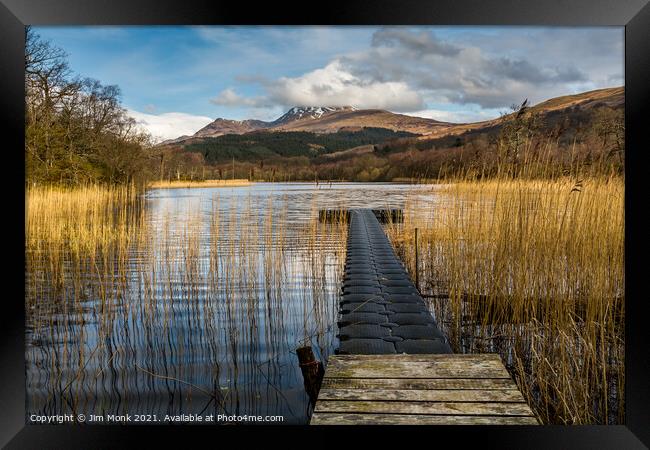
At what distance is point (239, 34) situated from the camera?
4.21 metres

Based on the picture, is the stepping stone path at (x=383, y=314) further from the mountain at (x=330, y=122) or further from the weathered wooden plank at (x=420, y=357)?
the mountain at (x=330, y=122)

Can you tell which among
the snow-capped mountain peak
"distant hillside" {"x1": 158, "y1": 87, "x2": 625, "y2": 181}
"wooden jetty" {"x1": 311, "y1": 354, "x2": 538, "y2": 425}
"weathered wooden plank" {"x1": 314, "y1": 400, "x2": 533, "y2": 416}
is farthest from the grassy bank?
the snow-capped mountain peak

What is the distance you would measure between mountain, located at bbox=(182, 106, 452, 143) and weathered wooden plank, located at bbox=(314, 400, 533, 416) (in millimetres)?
7914

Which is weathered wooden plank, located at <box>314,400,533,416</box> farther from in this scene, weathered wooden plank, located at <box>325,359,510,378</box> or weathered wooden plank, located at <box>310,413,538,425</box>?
weathered wooden plank, located at <box>325,359,510,378</box>

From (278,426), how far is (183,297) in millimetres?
2543

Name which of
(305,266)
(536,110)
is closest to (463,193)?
(536,110)

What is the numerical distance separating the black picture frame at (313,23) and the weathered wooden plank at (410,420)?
0.95 feet

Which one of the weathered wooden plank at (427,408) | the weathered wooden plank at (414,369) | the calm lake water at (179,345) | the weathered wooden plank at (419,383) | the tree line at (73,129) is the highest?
the tree line at (73,129)

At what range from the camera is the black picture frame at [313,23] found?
147 cm

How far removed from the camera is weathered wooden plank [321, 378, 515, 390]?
5.06ft

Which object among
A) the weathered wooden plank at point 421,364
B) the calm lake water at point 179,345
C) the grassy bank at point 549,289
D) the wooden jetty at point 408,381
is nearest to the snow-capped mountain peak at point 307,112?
the calm lake water at point 179,345

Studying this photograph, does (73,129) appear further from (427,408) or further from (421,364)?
(427,408)

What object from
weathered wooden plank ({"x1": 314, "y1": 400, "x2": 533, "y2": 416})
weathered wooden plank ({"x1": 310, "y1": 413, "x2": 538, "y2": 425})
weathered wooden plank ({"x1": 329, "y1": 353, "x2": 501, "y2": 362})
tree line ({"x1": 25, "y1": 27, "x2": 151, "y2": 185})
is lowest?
weathered wooden plank ({"x1": 310, "y1": 413, "x2": 538, "y2": 425})

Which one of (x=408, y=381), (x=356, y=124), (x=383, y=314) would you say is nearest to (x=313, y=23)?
(x=408, y=381)
